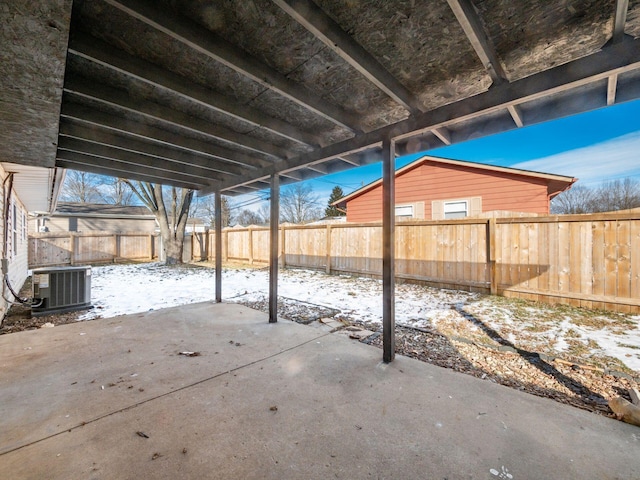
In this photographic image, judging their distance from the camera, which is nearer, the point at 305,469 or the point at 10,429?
the point at 305,469

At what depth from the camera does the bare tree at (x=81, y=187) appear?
21594 millimetres

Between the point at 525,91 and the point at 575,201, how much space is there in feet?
78.4

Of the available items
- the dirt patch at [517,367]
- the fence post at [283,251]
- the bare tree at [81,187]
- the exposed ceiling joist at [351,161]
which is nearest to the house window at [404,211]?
the fence post at [283,251]

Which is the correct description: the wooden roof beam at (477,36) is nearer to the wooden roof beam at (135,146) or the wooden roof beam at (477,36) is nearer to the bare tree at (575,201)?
the wooden roof beam at (135,146)

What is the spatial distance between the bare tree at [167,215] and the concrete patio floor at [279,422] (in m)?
9.19

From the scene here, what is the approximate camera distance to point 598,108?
1.96 meters

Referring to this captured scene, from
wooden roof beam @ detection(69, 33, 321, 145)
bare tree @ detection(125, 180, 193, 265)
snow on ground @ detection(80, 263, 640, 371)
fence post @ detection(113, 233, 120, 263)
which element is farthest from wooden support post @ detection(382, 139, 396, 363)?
→ fence post @ detection(113, 233, 120, 263)

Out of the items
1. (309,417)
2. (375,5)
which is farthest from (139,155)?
(309,417)

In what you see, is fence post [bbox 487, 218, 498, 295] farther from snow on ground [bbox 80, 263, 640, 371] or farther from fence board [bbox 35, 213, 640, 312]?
snow on ground [bbox 80, 263, 640, 371]

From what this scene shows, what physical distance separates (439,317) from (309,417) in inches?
119

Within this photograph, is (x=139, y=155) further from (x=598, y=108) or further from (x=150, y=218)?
(x=150, y=218)

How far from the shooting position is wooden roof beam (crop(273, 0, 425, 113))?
1385 millimetres

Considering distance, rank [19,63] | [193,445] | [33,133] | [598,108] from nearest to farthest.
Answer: [19,63] < [193,445] < [598,108] < [33,133]

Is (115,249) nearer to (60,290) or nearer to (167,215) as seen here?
(167,215)
